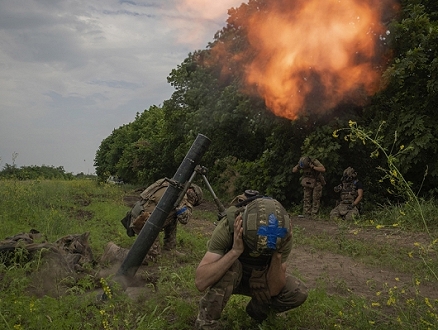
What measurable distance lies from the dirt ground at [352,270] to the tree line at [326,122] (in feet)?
3.56

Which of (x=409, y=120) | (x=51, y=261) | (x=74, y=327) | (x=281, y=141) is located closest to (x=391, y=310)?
(x=74, y=327)

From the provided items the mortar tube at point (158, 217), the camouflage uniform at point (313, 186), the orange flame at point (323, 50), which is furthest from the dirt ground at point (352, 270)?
the orange flame at point (323, 50)

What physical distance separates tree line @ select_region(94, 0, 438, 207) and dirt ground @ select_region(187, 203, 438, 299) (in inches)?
42.8

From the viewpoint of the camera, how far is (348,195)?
12.9 m

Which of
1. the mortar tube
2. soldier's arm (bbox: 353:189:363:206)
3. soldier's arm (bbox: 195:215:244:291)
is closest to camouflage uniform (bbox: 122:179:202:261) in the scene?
the mortar tube

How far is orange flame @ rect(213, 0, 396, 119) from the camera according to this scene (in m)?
11.6

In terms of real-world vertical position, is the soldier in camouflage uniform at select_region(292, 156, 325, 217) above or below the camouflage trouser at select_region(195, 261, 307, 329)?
above

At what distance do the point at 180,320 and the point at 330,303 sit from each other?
5.18 feet

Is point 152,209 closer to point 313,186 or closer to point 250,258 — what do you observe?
point 250,258

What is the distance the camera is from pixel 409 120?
38.0 feet

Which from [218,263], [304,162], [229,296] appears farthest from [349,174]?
[218,263]

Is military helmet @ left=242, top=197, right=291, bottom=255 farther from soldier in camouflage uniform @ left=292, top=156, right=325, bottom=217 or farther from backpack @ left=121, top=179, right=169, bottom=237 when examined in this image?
soldier in camouflage uniform @ left=292, top=156, right=325, bottom=217

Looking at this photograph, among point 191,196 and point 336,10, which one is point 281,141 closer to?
point 336,10

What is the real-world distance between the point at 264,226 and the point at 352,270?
395 cm
